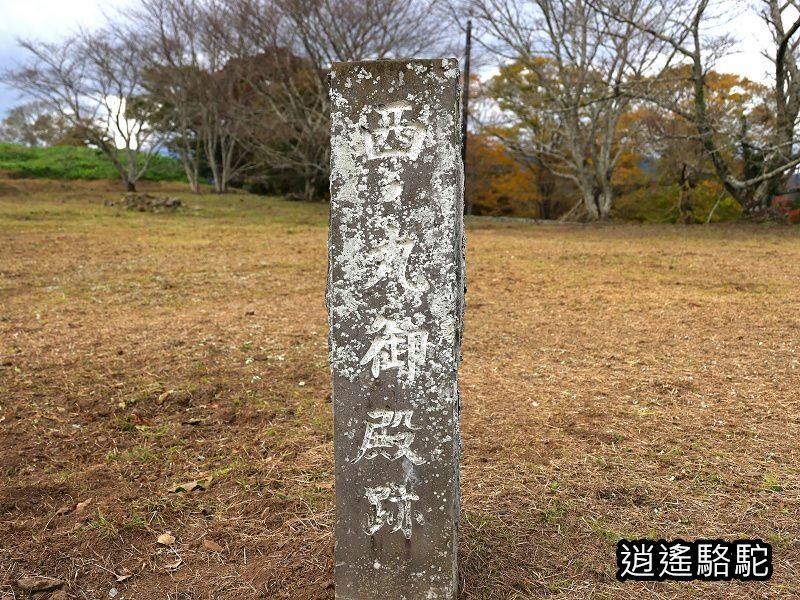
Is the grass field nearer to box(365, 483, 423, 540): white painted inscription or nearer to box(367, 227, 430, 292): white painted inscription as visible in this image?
box(365, 483, 423, 540): white painted inscription

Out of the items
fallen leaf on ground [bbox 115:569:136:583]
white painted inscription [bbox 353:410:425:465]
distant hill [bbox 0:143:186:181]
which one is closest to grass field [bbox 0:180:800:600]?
fallen leaf on ground [bbox 115:569:136:583]

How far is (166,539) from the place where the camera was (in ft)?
8.54

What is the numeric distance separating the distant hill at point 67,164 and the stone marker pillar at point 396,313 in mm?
27010

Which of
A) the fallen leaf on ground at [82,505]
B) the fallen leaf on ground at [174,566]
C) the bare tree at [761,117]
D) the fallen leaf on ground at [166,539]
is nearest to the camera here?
the fallen leaf on ground at [174,566]

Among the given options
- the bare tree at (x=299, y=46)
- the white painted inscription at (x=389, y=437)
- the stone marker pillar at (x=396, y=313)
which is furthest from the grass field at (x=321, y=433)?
the bare tree at (x=299, y=46)

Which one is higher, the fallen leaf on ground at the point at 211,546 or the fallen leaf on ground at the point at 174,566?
the fallen leaf on ground at the point at 211,546

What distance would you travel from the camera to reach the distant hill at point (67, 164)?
2556cm

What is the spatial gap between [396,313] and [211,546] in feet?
4.26

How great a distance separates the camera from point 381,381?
2018 millimetres

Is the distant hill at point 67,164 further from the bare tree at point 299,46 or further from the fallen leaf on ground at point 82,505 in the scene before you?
the fallen leaf on ground at point 82,505

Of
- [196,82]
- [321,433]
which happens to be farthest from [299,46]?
[321,433]

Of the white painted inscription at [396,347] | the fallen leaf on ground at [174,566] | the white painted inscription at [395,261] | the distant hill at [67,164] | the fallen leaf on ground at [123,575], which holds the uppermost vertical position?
the distant hill at [67,164]

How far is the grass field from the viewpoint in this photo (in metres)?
2.46

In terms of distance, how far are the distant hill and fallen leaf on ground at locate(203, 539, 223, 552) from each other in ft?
86.6
